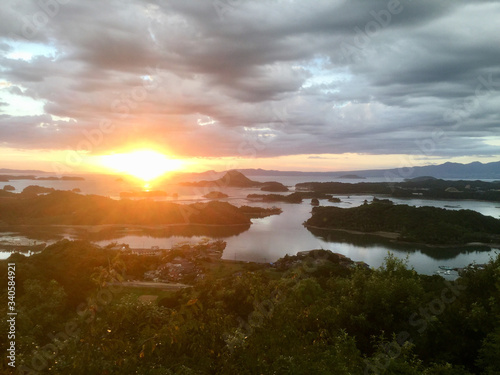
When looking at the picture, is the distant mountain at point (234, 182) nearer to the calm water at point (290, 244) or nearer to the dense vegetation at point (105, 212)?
the dense vegetation at point (105, 212)

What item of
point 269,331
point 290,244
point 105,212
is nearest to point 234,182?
point 105,212

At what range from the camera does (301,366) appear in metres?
3.88

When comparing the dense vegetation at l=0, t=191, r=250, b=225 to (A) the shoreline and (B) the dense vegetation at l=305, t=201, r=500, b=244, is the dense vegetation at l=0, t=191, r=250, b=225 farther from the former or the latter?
(A) the shoreline

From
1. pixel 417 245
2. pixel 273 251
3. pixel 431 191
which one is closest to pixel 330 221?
pixel 417 245

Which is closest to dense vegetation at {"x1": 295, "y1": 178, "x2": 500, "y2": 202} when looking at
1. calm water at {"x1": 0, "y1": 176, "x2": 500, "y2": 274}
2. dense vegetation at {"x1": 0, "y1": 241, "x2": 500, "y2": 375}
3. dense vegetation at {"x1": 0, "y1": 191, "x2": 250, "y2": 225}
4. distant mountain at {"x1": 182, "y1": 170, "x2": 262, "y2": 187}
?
distant mountain at {"x1": 182, "y1": 170, "x2": 262, "y2": 187}

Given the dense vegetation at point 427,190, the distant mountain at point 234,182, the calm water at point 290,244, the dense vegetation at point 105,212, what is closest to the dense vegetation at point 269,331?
the calm water at point 290,244

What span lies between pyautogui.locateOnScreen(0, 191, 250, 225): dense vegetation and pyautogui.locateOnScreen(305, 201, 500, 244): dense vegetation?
17.8 m

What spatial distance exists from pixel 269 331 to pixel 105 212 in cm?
6946

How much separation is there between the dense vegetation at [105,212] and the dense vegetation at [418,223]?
17.8 meters

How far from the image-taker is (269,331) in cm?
A: 452

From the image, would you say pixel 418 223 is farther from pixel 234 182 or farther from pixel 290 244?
pixel 234 182

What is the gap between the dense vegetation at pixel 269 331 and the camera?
3631mm

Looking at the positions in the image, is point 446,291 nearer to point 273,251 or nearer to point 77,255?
point 77,255

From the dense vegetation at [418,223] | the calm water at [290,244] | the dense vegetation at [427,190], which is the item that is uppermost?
the dense vegetation at [427,190]
